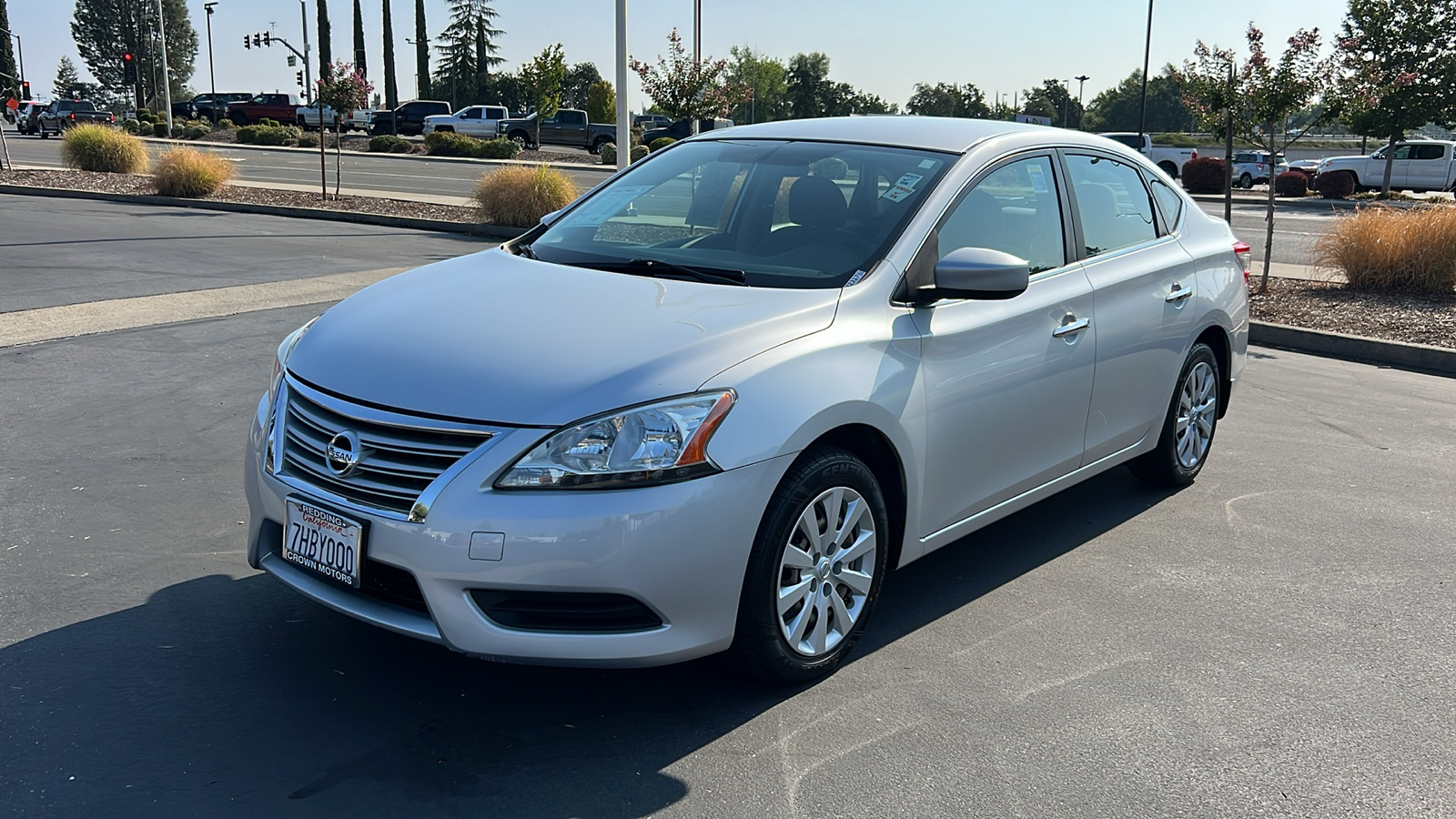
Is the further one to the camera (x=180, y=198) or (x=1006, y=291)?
(x=180, y=198)

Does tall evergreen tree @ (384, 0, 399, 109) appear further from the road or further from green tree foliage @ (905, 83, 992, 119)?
the road

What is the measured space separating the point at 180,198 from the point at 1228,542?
20.2 m

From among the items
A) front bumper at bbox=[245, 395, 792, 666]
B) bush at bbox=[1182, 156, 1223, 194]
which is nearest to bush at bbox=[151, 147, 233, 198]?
front bumper at bbox=[245, 395, 792, 666]

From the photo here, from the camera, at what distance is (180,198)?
2102cm

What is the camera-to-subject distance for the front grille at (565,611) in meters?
3.14

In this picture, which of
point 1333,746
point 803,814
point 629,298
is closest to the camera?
point 803,814

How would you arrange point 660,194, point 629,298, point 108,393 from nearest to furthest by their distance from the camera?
point 629,298 < point 660,194 < point 108,393

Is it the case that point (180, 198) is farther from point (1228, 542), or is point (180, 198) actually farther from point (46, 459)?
point (1228, 542)

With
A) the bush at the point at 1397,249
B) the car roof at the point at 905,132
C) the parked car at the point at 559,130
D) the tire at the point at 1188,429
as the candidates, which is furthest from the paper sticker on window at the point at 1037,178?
the parked car at the point at 559,130

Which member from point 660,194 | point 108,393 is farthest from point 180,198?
point 660,194

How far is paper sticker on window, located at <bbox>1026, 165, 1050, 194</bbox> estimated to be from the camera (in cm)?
473

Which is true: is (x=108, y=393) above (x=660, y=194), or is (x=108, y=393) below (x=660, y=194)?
below

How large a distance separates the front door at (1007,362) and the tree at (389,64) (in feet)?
271

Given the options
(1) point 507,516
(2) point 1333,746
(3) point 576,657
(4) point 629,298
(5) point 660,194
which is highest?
(5) point 660,194
